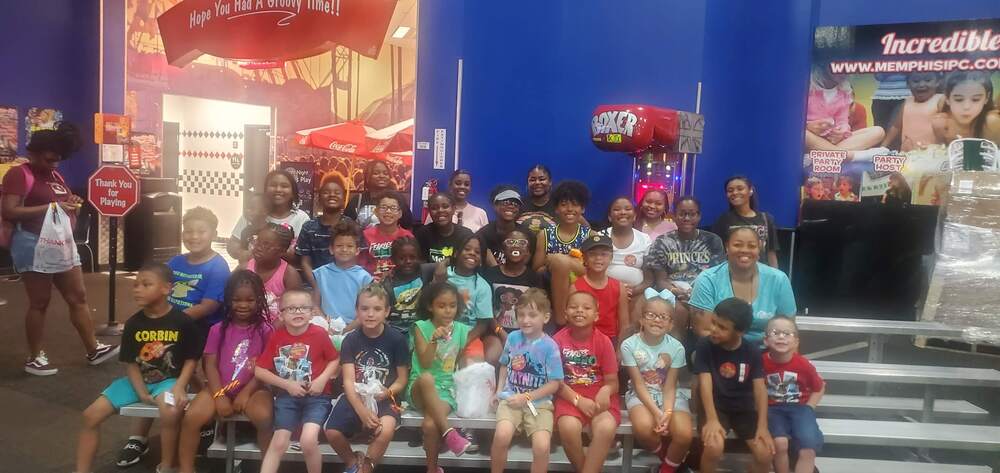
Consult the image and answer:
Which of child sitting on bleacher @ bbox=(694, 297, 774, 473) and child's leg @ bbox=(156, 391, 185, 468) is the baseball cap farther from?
child's leg @ bbox=(156, 391, 185, 468)

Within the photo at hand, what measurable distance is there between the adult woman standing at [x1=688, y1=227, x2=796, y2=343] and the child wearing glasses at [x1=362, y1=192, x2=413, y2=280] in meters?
1.74

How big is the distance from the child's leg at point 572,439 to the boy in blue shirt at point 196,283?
6.08 feet

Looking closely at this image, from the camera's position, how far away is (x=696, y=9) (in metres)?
6.20

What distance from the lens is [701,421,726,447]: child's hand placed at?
3193mm

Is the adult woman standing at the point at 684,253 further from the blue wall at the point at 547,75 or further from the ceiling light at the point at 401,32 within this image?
the ceiling light at the point at 401,32

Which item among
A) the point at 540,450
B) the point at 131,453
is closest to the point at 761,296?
the point at 540,450

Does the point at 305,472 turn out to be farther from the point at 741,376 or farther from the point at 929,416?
the point at 929,416

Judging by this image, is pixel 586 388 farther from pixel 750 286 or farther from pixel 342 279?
pixel 342 279

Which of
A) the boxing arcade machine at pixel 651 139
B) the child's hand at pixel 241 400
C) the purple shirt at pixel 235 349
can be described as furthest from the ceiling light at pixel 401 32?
the child's hand at pixel 241 400

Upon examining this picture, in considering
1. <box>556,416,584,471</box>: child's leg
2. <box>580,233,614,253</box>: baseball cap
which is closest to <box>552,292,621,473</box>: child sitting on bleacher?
<box>556,416,584,471</box>: child's leg

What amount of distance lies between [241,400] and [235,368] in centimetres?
18

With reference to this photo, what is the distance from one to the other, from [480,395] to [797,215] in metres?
4.22

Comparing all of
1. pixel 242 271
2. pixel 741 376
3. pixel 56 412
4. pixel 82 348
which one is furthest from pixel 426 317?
pixel 82 348

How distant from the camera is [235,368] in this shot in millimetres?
3432
